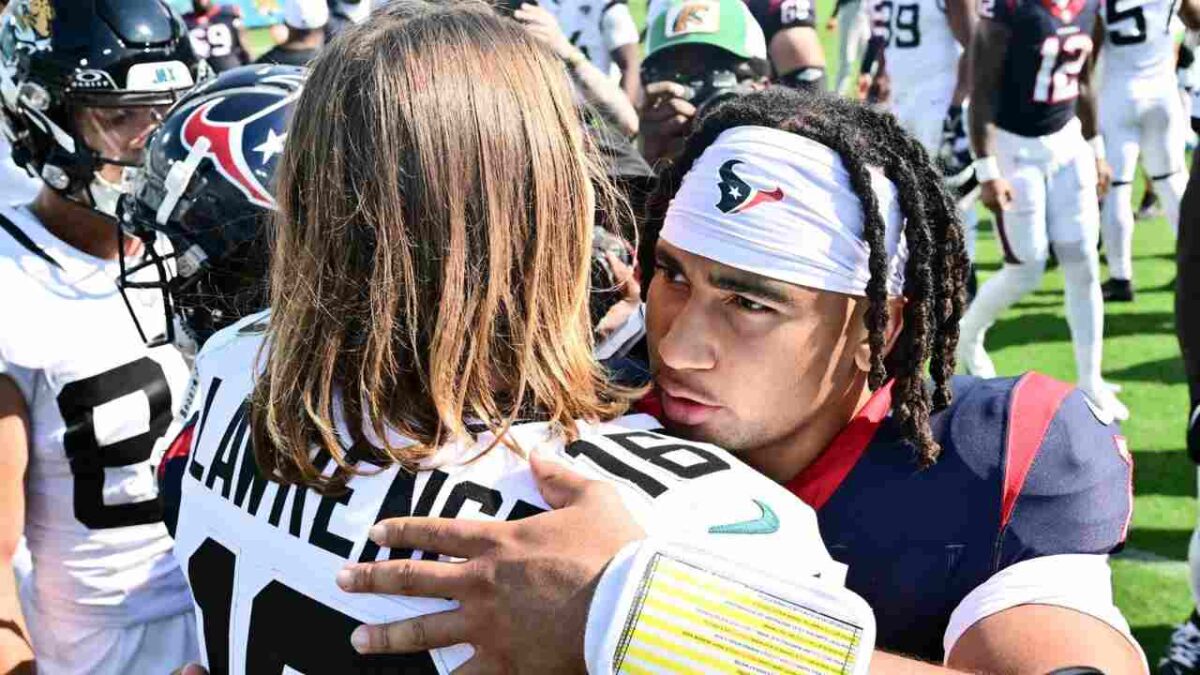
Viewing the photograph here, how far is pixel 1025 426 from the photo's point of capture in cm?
156

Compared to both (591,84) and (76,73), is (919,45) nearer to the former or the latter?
(591,84)

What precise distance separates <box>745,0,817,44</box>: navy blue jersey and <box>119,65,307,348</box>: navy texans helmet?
3.24m

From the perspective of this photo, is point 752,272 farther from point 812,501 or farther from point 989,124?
point 989,124

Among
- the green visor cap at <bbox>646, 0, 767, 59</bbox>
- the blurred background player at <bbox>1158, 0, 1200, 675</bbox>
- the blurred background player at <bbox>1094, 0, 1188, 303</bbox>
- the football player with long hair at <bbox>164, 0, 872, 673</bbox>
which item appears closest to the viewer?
the football player with long hair at <bbox>164, 0, 872, 673</bbox>

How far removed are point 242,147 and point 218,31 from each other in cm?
670

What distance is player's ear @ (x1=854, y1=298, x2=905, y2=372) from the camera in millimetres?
1690

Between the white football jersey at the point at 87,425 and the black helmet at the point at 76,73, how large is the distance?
0.22 meters

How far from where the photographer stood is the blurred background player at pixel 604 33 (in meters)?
6.10

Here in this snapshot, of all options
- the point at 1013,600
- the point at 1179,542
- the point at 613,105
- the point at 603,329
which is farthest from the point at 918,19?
the point at 1013,600

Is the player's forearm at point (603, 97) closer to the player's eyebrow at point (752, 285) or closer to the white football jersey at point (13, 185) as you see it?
the white football jersey at point (13, 185)

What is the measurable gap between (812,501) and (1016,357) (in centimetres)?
491

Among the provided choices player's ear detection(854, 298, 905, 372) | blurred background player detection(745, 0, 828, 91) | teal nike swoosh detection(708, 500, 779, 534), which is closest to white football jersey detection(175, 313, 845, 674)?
teal nike swoosh detection(708, 500, 779, 534)

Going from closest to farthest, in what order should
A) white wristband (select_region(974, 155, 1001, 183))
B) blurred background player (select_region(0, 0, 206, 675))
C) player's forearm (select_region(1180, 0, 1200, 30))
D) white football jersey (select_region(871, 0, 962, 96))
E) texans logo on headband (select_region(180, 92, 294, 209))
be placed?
texans logo on headband (select_region(180, 92, 294, 209)), blurred background player (select_region(0, 0, 206, 675)), player's forearm (select_region(1180, 0, 1200, 30)), white wristband (select_region(974, 155, 1001, 183)), white football jersey (select_region(871, 0, 962, 96))

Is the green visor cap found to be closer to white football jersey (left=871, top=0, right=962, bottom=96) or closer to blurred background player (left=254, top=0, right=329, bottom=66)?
blurred background player (left=254, top=0, right=329, bottom=66)
